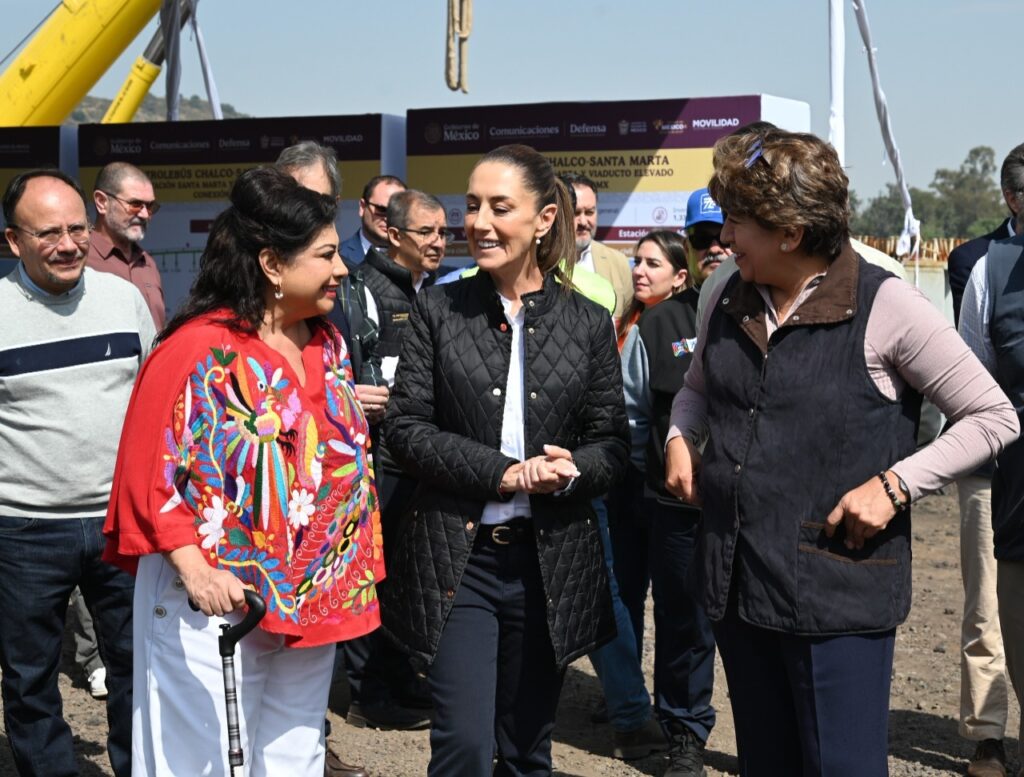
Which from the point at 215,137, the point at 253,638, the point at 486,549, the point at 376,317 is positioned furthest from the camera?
the point at 215,137

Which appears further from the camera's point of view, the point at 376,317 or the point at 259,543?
the point at 376,317

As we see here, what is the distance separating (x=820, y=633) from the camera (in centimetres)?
291

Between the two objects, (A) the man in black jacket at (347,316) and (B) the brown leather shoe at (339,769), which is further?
(B) the brown leather shoe at (339,769)

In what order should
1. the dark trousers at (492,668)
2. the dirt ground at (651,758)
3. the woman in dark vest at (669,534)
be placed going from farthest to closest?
the dirt ground at (651,758)
the woman in dark vest at (669,534)
the dark trousers at (492,668)

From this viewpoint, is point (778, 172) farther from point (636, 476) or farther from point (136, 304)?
point (636, 476)

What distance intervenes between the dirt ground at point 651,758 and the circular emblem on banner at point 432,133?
3.66 meters

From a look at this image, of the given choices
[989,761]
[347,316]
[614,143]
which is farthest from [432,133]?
[989,761]

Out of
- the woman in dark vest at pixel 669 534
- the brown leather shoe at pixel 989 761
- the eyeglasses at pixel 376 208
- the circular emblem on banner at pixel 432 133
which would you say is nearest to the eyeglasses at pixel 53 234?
the woman in dark vest at pixel 669 534

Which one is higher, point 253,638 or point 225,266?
point 225,266

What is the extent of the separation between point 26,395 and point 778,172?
2.48 meters

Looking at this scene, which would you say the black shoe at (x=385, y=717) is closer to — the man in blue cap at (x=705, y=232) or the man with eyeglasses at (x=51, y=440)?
the man with eyeglasses at (x=51, y=440)

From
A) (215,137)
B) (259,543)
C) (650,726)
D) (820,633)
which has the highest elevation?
(215,137)

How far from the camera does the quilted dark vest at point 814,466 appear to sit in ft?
9.59

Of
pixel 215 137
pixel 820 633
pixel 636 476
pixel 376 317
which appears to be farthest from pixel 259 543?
pixel 215 137
